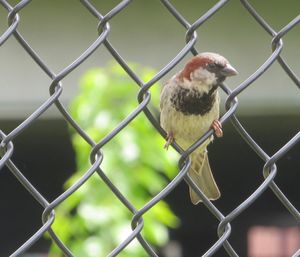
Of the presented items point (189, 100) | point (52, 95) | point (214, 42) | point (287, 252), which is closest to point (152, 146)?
point (189, 100)

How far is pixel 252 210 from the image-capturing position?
16.8ft

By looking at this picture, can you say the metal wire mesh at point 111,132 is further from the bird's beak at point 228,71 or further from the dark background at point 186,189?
the dark background at point 186,189

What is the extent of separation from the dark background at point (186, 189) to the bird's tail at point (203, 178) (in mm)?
3026

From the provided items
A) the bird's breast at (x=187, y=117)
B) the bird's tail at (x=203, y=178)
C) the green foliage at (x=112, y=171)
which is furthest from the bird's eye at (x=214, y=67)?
the green foliage at (x=112, y=171)

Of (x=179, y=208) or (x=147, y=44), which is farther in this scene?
(x=179, y=208)

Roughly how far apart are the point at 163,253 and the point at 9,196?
101 centimetres

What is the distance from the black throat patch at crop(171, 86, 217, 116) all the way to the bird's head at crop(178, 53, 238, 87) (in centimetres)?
3

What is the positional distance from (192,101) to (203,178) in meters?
0.14

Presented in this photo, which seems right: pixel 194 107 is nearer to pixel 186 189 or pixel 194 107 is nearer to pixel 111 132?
pixel 111 132

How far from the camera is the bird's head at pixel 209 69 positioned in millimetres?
1335

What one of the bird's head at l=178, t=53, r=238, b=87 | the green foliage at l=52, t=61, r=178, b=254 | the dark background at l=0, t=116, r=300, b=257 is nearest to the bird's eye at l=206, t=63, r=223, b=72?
the bird's head at l=178, t=53, r=238, b=87

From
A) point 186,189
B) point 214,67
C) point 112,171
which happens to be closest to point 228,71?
point 214,67

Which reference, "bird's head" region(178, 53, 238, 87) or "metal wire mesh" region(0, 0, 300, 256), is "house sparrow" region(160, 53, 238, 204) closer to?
"bird's head" region(178, 53, 238, 87)

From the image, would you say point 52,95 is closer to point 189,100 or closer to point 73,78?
point 189,100
